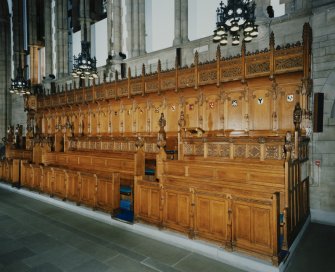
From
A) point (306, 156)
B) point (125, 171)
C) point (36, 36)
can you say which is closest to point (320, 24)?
point (306, 156)

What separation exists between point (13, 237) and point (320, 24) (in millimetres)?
8710

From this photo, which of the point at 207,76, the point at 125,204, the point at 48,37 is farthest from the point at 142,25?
the point at 125,204

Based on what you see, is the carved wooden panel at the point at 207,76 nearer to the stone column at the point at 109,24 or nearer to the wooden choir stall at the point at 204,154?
the wooden choir stall at the point at 204,154

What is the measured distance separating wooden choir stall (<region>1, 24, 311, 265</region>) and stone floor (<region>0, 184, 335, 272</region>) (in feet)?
1.23

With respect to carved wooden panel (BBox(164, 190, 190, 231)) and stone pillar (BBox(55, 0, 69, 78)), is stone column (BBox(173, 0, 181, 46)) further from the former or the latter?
stone pillar (BBox(55, 0, 69, 78))

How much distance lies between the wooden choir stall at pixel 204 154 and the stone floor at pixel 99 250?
375 millimetres

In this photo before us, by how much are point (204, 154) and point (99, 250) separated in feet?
10.1

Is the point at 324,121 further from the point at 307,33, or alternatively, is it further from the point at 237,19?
the point at 237,19

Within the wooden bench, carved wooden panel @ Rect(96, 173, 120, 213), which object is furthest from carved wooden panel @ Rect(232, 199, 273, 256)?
carved wooden panel @ Rect(96, 173, 120, 213)

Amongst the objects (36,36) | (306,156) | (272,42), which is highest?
(36,36)

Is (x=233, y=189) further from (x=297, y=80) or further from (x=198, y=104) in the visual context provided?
(x=198, y=104)

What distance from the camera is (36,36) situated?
20.0m

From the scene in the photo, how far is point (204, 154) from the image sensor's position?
19.3 feet

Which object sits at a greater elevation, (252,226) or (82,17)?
(82,17)
